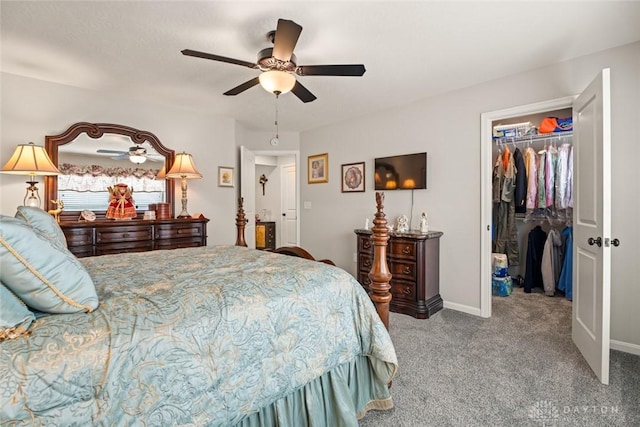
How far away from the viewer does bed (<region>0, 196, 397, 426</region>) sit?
0.84 metres

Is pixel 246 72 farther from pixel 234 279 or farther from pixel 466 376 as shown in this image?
pixel 466 376

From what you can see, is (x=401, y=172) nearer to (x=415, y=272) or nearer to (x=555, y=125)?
(x=415, y=272)

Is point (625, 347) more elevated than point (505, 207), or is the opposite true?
point (505, 207)

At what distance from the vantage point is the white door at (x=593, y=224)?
1955 millimetres

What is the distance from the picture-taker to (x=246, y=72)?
9.73 ft

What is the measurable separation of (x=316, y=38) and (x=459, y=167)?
6.68ft

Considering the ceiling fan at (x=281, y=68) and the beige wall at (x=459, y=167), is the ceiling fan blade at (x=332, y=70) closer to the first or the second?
the ceiling fan at (x=281, y=68)

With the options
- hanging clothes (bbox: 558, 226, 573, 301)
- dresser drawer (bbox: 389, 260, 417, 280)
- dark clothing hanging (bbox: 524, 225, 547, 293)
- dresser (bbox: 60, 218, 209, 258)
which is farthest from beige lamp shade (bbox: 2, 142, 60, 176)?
hanging clothes (bbox: 558, 226, 573, 301)

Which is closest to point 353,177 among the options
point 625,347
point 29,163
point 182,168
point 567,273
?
point 182,168

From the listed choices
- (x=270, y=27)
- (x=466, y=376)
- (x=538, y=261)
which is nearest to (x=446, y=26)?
(x=270, y=27)

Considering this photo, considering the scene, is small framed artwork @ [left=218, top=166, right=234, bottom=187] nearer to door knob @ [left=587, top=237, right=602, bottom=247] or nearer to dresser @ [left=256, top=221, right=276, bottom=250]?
Result: dresser @ [left=256, top=221, right=276, bottom=250]

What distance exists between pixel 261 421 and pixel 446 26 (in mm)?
2610

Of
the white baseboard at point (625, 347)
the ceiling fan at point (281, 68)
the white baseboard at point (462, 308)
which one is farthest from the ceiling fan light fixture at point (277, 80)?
the white baseboard at point (625, 347)

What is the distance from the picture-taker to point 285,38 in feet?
6.26
